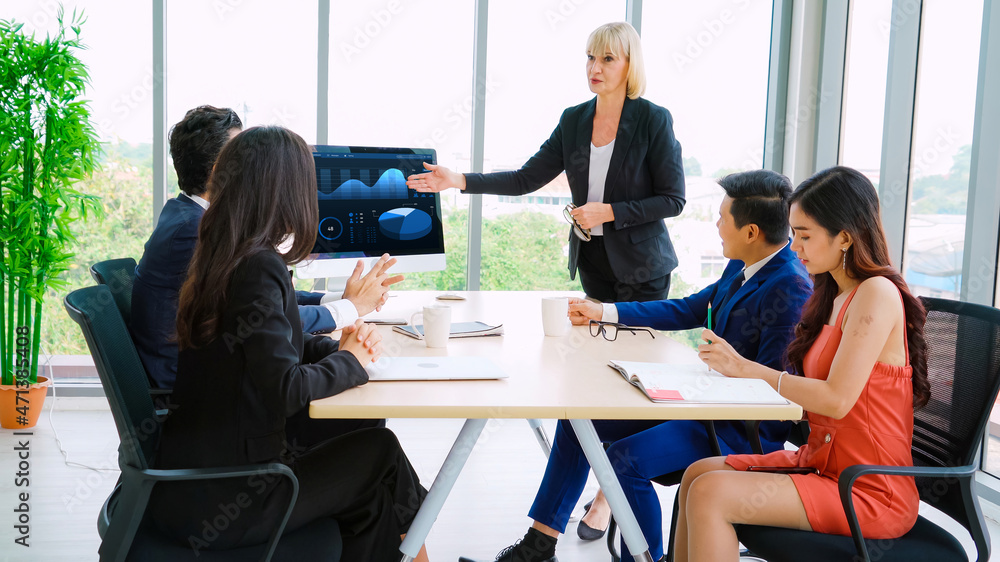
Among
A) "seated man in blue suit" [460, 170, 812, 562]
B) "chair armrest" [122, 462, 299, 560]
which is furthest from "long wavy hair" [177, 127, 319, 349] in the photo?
"seated man in blue suit" [460, 170, 812, 562]

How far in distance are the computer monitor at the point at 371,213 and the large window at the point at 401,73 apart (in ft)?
4.76

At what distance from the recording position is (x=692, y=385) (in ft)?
5.07

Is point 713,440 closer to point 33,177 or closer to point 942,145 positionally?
point 942,145

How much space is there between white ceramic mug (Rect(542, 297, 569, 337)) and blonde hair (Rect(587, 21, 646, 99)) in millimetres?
1222

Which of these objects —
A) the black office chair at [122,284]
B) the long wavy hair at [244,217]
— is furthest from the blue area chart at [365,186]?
the long wavy hair at [244,217]

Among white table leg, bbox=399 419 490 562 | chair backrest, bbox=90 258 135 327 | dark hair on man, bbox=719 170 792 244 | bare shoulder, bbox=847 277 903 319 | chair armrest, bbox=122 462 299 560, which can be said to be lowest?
white table leg, bbox=399 419 490 562

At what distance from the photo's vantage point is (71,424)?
3703 millimetres

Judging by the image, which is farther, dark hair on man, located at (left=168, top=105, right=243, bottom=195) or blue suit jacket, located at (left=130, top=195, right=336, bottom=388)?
dark hair on man, located at (left=168, top=105, right=243, bottom=195)

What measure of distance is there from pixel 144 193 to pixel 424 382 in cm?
308

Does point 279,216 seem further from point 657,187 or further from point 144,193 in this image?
point 144,193

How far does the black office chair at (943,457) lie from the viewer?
4.70 feet

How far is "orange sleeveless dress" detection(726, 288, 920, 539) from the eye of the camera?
1.49 metres

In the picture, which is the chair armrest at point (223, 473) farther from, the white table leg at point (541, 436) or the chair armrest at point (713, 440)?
the white table leg at point (541, 436)

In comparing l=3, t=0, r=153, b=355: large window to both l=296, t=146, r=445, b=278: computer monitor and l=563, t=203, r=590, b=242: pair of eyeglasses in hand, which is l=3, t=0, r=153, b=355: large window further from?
l=563, t=203, r=590, b=242: pair of eyeglasses in hand
